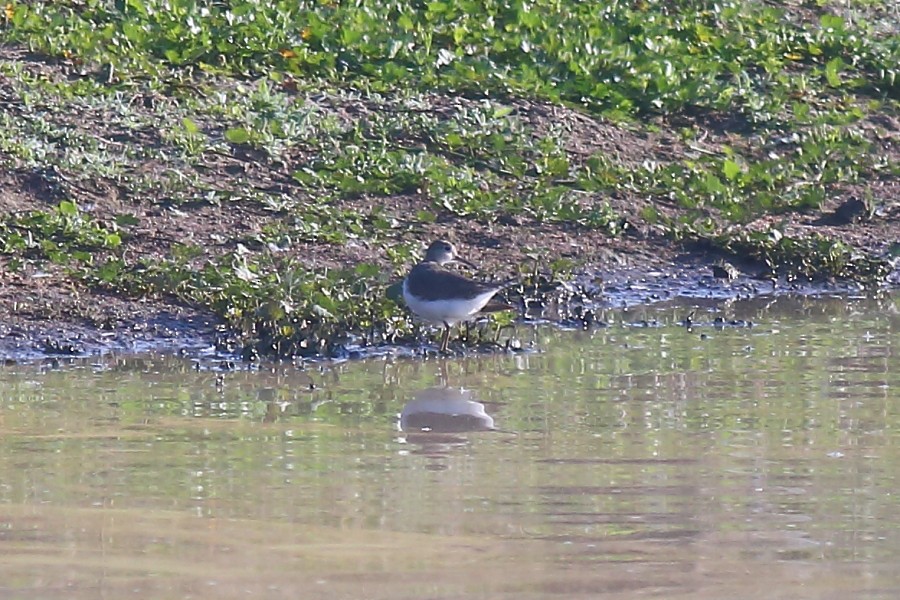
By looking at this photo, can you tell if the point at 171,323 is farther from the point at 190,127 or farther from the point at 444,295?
the point at 190,127

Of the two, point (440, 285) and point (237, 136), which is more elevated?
point (237, 136)

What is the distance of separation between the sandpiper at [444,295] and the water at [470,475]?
30 centimetres

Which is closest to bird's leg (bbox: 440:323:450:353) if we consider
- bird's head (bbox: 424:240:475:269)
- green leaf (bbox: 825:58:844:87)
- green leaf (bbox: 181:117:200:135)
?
bird's head (bbox: 424:240:475:269)

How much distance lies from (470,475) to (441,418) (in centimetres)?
112

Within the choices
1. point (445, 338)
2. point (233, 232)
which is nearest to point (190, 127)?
point (233, 232)

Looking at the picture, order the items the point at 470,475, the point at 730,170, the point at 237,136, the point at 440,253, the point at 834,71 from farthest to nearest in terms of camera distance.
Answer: the point at 834,71
the point at 730,170
the point at 237,136
the point at 440,253
the point at 470,475

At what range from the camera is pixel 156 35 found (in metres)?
13.3

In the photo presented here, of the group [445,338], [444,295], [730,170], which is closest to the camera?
[444,295]

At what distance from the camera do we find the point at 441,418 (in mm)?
7453

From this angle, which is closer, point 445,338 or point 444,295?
point 444,295

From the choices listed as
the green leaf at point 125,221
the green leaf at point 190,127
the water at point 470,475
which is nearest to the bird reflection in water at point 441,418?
the water at point 470,475

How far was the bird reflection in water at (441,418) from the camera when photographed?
7.02 m

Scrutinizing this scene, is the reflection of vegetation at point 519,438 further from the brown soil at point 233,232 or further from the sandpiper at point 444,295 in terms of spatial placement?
the brown soil at point 233,232

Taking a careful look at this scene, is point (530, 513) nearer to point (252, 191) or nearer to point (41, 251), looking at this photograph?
point (41, 251)
